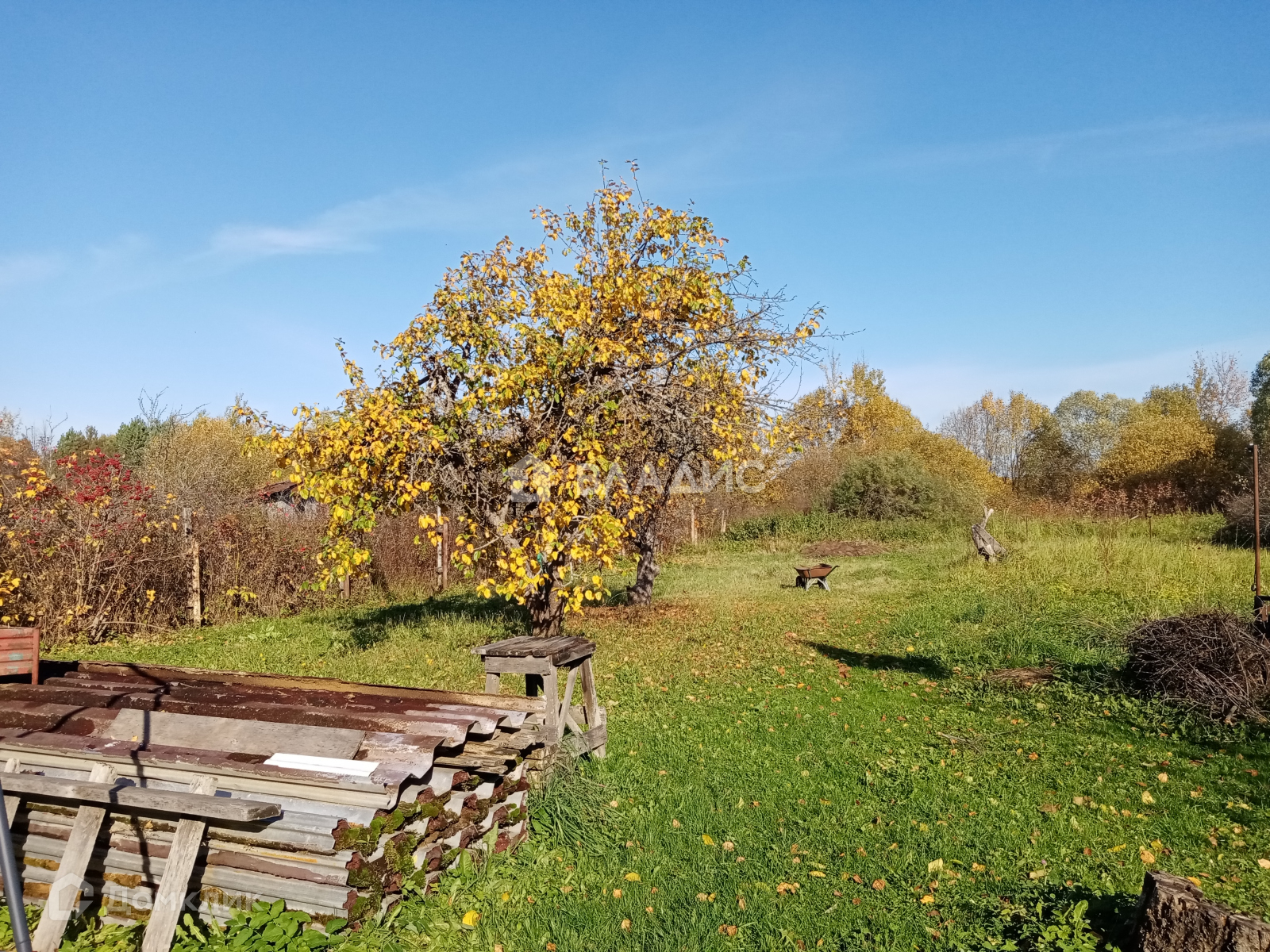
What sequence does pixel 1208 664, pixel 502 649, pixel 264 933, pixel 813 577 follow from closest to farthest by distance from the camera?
pixel 264 933 < pixel 502 649 < pixel 1208 664 < pixel 813 577

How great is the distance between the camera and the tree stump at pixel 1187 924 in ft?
11.0

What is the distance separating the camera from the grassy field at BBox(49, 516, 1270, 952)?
458 cm

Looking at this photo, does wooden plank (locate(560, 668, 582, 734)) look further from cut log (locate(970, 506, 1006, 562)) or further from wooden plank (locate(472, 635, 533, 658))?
cut log (locate(970, 506, 1006, 562))

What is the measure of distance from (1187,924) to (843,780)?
11.1ft

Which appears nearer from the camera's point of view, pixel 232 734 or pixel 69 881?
pixel 69 881

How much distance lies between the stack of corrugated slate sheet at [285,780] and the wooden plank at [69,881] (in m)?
0.16

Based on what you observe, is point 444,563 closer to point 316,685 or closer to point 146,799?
point 316,685

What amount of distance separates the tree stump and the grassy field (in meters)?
0.39

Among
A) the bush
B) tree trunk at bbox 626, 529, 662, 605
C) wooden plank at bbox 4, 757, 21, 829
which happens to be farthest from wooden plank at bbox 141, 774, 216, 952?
the bush

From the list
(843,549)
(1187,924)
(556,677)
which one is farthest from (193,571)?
(843,549)

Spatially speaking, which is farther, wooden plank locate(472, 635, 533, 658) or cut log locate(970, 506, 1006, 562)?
cut log locate(970, 506, 1006, 562)

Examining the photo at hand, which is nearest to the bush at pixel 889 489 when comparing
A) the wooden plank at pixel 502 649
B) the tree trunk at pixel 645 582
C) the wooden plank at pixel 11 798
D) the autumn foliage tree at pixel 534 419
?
the tree trunk at pixel 645 582

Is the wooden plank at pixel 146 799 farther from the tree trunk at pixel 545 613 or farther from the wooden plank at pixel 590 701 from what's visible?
the tree trunk at pixel 545 613

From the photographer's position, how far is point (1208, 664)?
27.5ft
